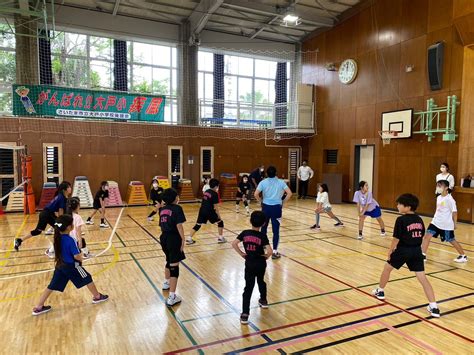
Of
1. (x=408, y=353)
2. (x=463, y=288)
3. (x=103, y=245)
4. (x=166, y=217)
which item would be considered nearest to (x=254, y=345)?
(x=408, y=353)

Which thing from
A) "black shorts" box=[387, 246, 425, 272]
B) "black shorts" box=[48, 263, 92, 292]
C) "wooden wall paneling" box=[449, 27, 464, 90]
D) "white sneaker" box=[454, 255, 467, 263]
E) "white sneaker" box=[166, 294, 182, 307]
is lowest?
"white sneaker" box=[454, 255, 467, 263]

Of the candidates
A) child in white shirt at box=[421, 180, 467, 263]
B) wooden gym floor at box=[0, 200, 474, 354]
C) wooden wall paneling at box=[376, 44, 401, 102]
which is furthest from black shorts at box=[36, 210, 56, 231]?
wooden wall paneling at box=[376, 44, 401, 102]

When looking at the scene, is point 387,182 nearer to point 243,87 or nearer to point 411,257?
point 243,87

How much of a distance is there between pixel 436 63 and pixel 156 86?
12478 mm

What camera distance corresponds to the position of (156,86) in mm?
17891

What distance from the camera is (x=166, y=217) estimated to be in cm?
451

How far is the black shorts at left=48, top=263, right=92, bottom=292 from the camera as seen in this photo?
4.33 meters

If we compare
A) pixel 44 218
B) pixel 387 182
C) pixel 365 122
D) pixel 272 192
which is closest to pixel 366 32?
pixel 365 122

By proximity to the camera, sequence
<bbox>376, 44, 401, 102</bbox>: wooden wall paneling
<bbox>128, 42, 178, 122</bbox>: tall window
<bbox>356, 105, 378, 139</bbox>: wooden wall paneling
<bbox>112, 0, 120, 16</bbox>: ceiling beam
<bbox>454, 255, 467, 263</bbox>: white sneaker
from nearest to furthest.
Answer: <bbox>454, 255, 467, 263</bbox>: white sneaker
<bbox>376, 44, 401, 102</bbox>: wooden wall paneling
<bbox>356, 105, 378, 139</bbox>: wooden wall paneling
<bbox>112, 0, 120, 16</bbox>: ceiling beam
<bbox>128, 42, 178, 122</bbox>: tall window

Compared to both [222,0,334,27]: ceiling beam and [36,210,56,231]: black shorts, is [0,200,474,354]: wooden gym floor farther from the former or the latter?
[222,0,334,27]: ceiling beam

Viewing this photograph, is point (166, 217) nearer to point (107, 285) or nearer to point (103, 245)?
point (107, 285)

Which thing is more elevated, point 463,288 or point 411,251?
point 411,251

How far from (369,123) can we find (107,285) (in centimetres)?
1249

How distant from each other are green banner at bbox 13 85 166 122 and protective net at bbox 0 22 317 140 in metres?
0.03
